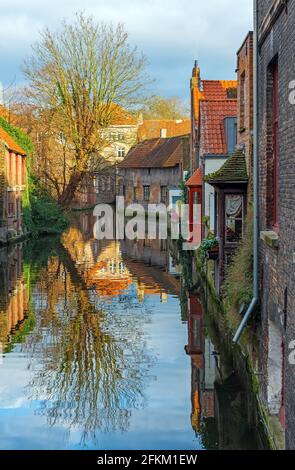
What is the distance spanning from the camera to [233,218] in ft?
52.5

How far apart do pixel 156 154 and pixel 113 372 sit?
47290 millimetres

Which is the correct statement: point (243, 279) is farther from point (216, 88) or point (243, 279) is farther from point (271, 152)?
point (216, 88)

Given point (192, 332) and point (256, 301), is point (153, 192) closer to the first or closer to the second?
point (192, 332)

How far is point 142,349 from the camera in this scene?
13641 mm

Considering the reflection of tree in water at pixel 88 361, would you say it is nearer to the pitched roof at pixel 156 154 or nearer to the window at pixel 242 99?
the window at pixel 242 99

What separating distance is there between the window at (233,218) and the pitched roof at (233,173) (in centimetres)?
40


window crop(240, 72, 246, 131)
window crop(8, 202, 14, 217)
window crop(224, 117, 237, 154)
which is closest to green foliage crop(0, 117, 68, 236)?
window crop(8, 202, 14, 217)

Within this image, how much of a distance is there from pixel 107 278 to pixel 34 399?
13.2 m

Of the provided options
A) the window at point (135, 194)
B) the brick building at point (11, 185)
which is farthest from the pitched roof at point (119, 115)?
the window at point (135, 194)

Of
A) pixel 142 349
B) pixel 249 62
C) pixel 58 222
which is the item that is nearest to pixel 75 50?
pixel 58 222

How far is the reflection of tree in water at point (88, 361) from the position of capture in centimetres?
1000

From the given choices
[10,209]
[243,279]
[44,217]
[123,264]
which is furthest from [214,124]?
[243,279]

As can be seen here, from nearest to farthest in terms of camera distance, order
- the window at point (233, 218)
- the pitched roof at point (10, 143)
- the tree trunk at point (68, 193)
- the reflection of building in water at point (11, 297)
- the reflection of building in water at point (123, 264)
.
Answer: the reflection of building in water at point (11, 297), the window at point (233, 218), the reflection of building in water at point (123, 264), the pitched roof at point (10, 143), the tree trunk at point (68, 193)

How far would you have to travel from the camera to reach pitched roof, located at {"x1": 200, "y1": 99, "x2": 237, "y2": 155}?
26.6 m
